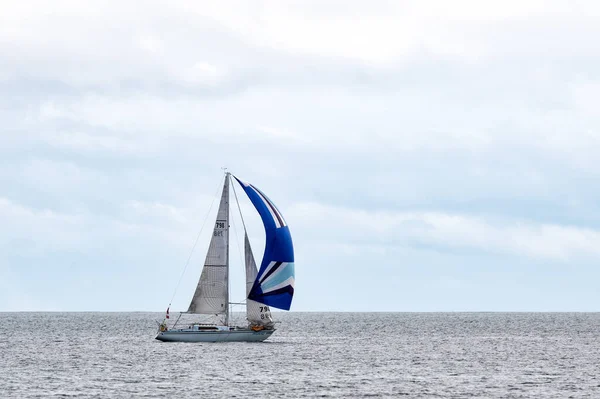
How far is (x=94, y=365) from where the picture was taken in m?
69.6

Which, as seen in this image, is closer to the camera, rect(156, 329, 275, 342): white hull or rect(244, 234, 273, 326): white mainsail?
rect(244, 234, 273, 326): white mainsail

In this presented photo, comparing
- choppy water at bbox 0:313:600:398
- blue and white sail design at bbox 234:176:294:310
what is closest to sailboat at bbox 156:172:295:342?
blue and white sail design at bbox 234:176:294:310

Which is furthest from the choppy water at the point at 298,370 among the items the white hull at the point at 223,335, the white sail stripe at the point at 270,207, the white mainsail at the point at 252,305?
the white sail stripe at the point at 270,207

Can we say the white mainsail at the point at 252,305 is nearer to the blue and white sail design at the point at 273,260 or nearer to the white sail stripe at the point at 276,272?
the blue and white sail design at the point at 273,260

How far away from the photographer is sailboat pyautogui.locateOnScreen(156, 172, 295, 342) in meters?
77.9

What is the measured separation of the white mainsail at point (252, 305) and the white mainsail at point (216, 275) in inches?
74.7

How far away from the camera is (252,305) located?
261 ft

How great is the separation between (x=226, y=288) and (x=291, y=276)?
5736 mm

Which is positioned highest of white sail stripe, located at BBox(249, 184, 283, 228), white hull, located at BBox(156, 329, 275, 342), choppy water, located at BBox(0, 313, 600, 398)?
white sail stripe, located at BBox(249, 184, 283, 228)

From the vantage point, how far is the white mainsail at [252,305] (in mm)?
79062

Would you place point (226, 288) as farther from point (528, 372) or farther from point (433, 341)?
point (433, 341)

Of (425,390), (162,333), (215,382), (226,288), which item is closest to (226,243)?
(226,288)

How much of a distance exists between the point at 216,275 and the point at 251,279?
3.16 metres

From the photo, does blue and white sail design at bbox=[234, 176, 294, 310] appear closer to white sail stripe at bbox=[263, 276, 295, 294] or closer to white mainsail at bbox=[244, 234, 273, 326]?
white sail stripe at bbox=[263, 276, 295, 294]
